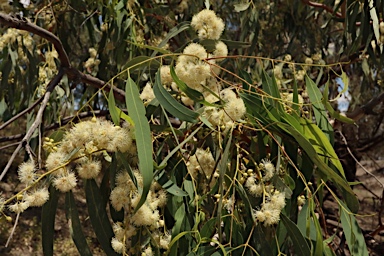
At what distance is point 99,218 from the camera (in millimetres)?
1085

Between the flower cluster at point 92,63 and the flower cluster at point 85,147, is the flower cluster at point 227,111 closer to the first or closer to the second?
the flower cluster at point 85,147

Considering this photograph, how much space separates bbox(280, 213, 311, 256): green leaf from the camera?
42.8 inches

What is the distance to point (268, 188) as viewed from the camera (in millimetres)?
1103

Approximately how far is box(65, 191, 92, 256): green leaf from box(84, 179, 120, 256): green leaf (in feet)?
0.12

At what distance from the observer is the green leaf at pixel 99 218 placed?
1061 mm

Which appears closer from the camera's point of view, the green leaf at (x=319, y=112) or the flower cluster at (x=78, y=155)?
the flower cluster at (x=78, y=155)

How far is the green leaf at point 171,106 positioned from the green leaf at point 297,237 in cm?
31

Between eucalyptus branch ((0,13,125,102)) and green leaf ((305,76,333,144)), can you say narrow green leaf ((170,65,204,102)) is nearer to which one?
eucalyptus branch ((0,13,125,102))

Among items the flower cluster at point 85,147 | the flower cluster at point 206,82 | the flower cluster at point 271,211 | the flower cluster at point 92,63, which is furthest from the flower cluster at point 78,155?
the flower cluster at point 92,63

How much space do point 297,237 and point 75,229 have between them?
0.50 metres

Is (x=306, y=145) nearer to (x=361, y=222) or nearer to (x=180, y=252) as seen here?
(x=180, y=252)

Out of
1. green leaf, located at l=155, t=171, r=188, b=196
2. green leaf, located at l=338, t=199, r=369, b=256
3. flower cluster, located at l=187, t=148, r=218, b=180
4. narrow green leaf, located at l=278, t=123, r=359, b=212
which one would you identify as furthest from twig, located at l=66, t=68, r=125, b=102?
green leaf, located at l=338, t=199, r=369, b=256

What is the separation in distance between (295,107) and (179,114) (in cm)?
36

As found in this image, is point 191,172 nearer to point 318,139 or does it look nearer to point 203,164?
point 203,164
